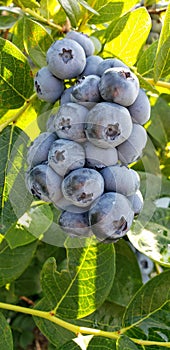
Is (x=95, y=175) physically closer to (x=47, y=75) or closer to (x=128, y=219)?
(x=128, y=219)

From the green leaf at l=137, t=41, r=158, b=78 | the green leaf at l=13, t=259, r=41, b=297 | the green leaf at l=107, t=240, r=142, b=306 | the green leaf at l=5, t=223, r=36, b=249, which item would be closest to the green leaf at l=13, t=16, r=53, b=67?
the green leaf at l=137, t=41, r=158, b=78

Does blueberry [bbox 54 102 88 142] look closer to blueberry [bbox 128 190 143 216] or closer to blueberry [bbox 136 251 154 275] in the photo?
blueberry [bbox 128 190 143 216]

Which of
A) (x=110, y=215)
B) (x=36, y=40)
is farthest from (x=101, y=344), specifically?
(x=36, y=40)

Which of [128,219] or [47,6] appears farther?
[47,6]

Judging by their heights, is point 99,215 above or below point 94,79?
below

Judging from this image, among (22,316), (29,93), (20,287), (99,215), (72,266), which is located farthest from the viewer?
(22,316)

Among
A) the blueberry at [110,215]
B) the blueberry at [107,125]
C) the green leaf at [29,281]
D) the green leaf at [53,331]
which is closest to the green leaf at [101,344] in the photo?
the green leaf at [53,331]

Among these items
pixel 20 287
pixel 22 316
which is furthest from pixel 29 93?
pixel 22 316
